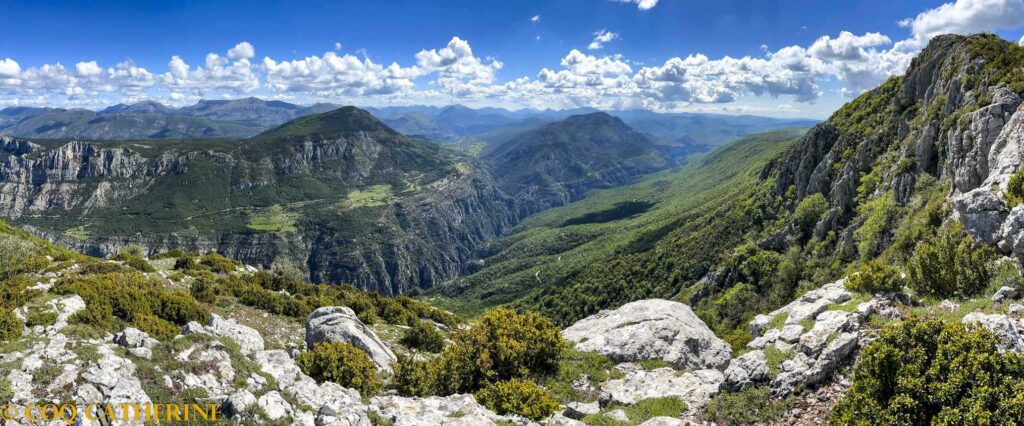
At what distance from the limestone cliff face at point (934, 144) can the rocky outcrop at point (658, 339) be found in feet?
53.8

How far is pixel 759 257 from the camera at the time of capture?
7606 centimetres

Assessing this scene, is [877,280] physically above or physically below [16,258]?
above

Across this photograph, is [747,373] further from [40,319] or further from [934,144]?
[934,144]

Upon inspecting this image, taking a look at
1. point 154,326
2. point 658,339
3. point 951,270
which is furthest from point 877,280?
point 154,326

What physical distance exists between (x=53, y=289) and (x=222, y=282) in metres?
16.7

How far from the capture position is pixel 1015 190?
2556 cm

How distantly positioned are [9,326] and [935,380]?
128ft

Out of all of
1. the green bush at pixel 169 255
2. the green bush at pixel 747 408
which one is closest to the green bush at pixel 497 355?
the green bush at pixel 747 408

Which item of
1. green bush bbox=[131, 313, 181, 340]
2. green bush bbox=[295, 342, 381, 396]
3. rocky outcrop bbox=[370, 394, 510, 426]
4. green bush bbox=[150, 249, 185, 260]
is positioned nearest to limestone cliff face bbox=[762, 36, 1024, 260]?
rocky outcrop bbox=[370, 394, 510, 426]

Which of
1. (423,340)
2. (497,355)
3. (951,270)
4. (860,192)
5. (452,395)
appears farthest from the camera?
(860,192)

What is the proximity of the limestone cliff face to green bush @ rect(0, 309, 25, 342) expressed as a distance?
4931 cm

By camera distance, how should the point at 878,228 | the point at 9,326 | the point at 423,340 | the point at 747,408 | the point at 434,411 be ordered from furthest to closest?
the point at 878,228, the point at 423,340, the point at 9,326, the point at 434,411, the point at 747,408

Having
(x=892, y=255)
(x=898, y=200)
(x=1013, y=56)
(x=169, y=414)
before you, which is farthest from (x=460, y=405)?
(x=1013, y=56)

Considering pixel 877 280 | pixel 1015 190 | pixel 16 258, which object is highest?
pixel 1015 190
